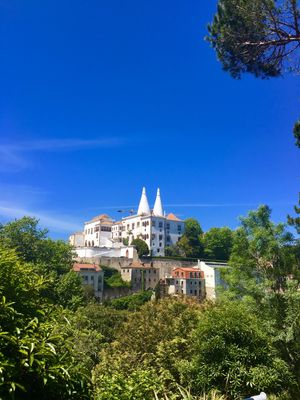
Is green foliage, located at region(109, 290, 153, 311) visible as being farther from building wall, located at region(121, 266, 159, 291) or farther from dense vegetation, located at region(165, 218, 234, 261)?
dense vegetation, located at region(165, 218, 234, 261)

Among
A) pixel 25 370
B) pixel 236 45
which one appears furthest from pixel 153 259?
pixel 25 370

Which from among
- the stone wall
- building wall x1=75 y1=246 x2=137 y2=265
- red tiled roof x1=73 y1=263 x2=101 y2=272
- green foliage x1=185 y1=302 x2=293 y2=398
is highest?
building wall x1=75 y1=246 x2=137 y2=265

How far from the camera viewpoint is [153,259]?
73.5 metres

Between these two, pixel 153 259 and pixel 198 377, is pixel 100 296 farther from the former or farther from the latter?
pixel 198 377

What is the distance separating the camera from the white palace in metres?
83.2

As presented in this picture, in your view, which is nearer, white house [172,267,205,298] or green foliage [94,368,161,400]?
green foliage [94,368,161,400]

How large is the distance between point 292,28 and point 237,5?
1.74 metres

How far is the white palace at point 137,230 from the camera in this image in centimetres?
8325

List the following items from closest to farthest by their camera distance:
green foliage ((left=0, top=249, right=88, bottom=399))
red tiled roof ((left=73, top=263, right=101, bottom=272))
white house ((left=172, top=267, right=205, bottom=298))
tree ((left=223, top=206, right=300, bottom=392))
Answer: green foliage ((left=0, top=249, right=88, bottom=399)) → tree ((left=223, top=206, right=300, bottom=392)) → red tiled roof ((left=73, top=263, right=101, bottom=272)) → white house ((left=172, top=267, right=205, bottom=298))

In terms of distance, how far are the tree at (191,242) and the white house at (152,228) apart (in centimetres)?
303

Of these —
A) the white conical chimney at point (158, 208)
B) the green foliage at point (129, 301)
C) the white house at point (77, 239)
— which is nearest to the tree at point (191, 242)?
the white conical chimney at point (158, 208)

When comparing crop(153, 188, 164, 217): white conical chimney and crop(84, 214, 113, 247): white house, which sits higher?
crop(153, 188, 164, 217): white conical chimney

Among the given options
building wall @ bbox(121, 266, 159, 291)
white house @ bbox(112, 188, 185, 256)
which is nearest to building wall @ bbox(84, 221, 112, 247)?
white house @ bbox(112, 188, 185, 256)

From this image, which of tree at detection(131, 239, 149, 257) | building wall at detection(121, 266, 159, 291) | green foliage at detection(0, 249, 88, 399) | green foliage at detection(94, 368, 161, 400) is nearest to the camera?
green foliage at detection(0, 249, 88, 399)
